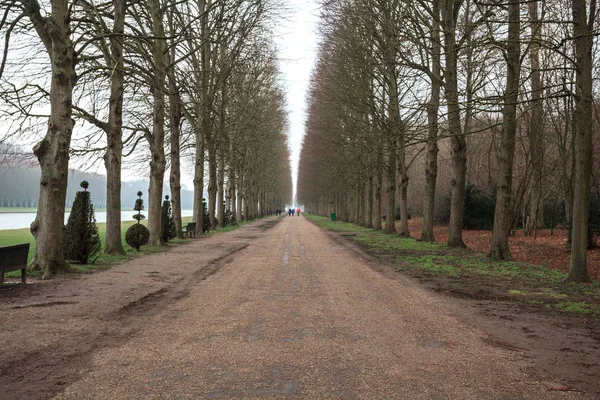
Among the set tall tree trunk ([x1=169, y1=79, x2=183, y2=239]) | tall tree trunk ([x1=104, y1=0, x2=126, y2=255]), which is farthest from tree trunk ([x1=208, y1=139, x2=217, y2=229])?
tall tree trunk ([x1=104, y1=0, x2=126, y2=255])

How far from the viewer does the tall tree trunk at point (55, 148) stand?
10.5m

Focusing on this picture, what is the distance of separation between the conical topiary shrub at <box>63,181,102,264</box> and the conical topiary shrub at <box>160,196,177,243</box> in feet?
22.3

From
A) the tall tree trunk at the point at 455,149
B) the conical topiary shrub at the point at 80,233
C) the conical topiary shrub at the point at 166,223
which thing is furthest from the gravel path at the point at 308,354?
the conical topiary shrub at the point at 166,223

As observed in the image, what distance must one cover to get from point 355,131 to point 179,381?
79.7ft

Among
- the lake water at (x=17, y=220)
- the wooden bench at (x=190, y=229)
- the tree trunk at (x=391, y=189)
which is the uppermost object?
Answer: the tree trunk at (x=391, y=189)

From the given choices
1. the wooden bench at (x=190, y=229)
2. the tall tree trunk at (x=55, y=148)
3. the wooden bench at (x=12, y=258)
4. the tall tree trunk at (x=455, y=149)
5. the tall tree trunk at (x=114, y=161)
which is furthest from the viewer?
the wooden bench at (x=190, y=229)

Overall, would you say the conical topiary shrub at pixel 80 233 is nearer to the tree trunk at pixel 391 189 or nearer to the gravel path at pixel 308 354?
the gravel path at pixel 308 354

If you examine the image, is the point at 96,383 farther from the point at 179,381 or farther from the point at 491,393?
the point at 491,393

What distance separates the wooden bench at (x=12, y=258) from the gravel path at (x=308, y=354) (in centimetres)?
321

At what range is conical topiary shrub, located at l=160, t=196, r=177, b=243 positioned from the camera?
19.9m

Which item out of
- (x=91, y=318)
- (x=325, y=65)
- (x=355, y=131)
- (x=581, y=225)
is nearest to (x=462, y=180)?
(x=581, y=225)

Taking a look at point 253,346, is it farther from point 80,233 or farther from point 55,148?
point 80,233

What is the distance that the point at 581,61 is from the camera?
32.4 feet

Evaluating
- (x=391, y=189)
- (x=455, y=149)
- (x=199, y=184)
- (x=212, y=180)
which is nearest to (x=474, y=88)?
(x=455, y=149)
